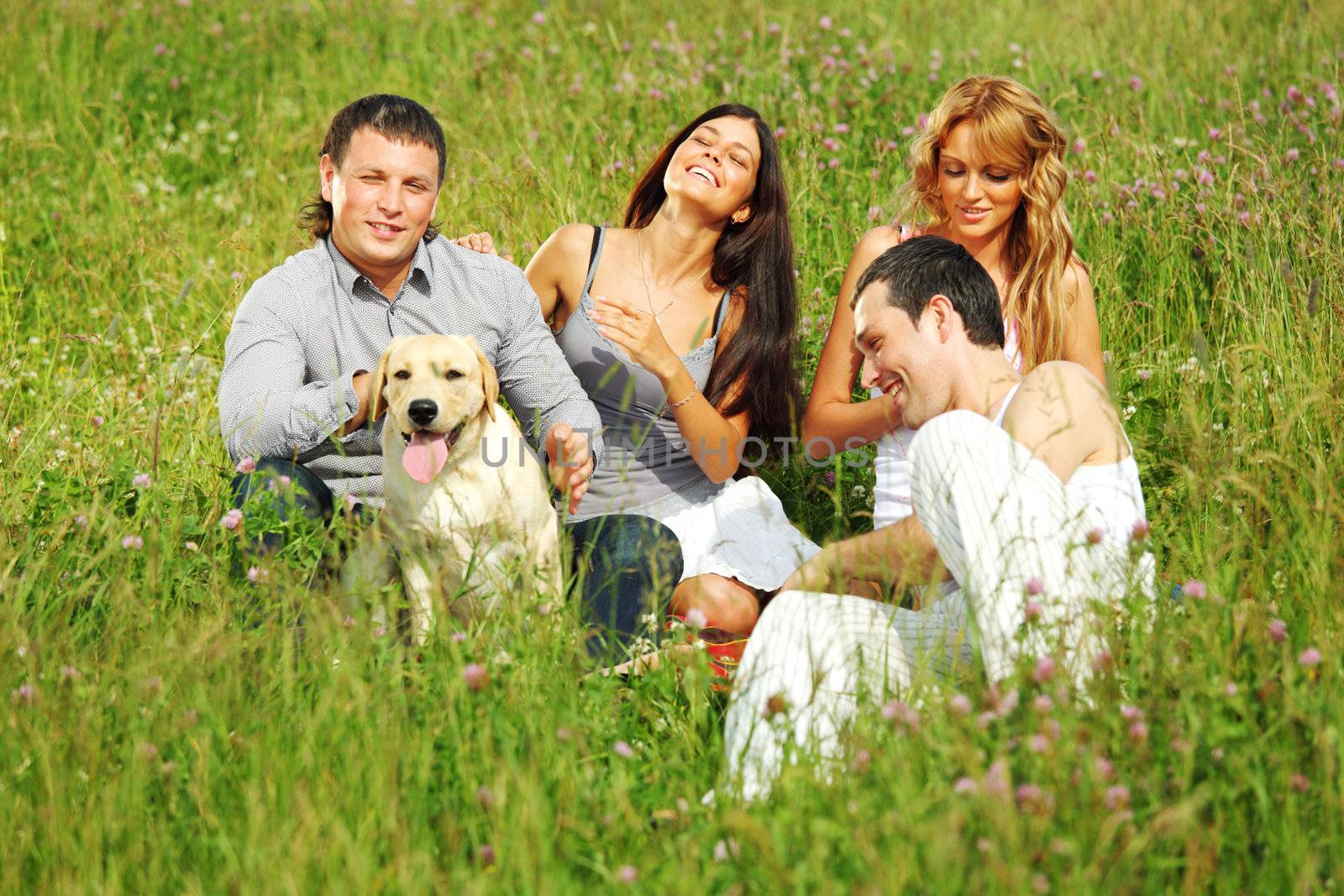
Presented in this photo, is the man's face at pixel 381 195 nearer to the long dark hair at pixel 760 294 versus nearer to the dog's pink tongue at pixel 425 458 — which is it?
the dog's pink tongue at pixel 425 458

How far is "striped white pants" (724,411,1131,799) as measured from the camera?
2.37 metres

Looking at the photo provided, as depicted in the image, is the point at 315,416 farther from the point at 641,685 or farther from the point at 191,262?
the point at 191,262

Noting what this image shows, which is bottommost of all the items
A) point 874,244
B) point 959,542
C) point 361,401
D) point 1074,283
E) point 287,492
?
point 959,542

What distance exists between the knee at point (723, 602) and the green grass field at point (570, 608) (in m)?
0.59

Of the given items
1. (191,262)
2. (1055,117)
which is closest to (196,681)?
(1055,117)

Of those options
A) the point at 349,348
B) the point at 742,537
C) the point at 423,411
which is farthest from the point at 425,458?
the point at 742,537

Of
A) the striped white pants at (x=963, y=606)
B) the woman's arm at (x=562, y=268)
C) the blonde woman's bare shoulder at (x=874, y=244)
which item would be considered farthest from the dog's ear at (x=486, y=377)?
the blonde woman's bare shoulder at (x=874, y=244)

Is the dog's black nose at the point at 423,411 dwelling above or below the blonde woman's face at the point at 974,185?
below

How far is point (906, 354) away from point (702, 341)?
43.4 inches

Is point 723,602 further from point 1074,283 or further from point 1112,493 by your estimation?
point 1074,283

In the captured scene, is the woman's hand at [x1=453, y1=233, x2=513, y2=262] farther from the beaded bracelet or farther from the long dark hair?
the beaded bracelet

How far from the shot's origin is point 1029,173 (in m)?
3.80

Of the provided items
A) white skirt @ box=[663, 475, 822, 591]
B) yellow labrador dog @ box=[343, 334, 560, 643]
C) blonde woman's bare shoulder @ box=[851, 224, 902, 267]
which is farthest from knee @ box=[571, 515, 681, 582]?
blonde woman's bare shoulder @ box=[851, 224, 902, 267]

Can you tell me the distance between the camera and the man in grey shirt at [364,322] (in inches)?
132
